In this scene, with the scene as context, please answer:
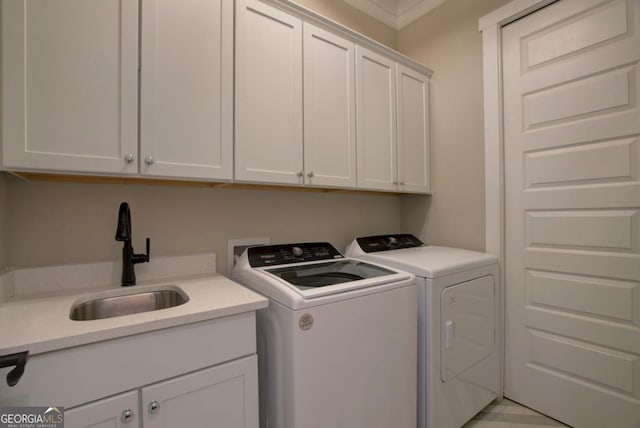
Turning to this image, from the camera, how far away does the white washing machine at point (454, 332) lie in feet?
4.91

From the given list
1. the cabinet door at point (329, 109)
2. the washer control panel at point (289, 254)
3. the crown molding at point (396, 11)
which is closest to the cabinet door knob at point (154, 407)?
the washer control panel at point (289, 254)

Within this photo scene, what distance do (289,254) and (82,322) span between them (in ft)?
3.21

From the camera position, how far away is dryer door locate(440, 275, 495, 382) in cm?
153

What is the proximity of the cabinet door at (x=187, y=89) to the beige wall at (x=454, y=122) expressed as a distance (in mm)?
1618

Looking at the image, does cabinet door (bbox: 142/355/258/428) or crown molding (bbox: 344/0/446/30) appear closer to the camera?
cabinet door (bbox: 142/355/258/428)

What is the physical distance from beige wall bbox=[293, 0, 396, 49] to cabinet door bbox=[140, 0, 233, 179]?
3.28 feet

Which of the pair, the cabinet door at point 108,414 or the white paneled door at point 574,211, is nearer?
the cabinet door at point 108,414

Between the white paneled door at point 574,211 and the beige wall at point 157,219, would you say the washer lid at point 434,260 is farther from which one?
the beige wall at point 157,219

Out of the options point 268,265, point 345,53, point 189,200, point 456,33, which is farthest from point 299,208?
point 456,33

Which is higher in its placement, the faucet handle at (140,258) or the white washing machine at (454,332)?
the faucet handle at (140,258)

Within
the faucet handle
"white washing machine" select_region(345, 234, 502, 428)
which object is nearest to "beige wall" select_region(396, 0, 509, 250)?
"white washing machine" select_region(345, 234, 502, 428)

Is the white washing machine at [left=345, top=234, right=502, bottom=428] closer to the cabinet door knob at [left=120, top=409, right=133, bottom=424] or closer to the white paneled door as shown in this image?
the white paneled door

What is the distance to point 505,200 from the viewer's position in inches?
76.9

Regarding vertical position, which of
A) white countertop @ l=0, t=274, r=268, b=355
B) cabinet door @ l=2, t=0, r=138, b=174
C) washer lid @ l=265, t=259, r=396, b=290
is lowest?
white countertop @ l=0, t=274, r=268, b=355
